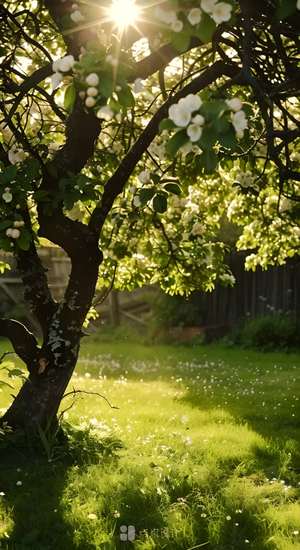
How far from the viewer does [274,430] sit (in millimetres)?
6930

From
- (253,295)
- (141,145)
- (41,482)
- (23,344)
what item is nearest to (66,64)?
(141,145)

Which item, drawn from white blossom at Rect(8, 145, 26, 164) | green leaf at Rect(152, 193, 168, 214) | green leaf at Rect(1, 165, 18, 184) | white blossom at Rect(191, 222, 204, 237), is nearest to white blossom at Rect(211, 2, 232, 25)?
green leaf at Rect(152, 193, 168, 214)

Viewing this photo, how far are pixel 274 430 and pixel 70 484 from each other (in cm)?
280

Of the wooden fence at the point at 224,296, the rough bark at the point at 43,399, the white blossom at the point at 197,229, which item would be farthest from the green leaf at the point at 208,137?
the wooden fence at the point at 224,296

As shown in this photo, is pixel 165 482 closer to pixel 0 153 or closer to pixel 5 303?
pixel 0 153

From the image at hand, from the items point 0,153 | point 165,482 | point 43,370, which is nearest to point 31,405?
point 43,370

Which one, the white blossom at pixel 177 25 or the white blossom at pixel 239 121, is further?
the white blossom at pixel 177 25

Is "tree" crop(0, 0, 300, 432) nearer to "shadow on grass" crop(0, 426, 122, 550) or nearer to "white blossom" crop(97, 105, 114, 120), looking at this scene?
"white blossom" crop(97, 105, 114, 120)

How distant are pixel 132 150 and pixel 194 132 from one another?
9.67ft

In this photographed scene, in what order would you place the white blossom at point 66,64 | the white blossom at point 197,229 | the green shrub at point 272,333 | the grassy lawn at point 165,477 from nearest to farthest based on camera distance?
the white blossom at point 66,64 → the grassy lawn at point 165,477 → the white blossom at point 197,229 → the green shrub at point 272,333

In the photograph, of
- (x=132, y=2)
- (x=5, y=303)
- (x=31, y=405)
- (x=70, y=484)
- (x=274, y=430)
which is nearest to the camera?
(x=132, y=2)

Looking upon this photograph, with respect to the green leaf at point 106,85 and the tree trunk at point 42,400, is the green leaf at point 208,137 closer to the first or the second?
the green leaf at point 106,85

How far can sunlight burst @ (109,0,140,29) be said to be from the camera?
9.80 feet

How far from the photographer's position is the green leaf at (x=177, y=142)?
2457mm
